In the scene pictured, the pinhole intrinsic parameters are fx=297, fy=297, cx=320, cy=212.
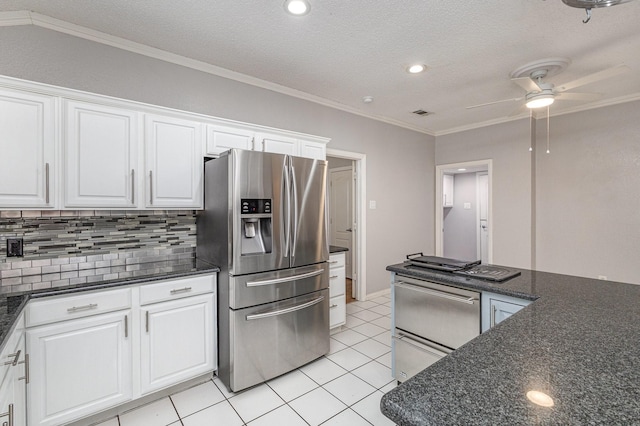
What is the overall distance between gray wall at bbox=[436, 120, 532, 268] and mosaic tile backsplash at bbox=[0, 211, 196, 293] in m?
4.38

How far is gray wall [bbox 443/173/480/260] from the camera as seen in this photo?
6656 millimetres

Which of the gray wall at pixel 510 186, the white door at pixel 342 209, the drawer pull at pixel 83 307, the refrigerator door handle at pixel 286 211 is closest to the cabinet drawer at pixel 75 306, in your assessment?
the drawer pull at pixel 83 307

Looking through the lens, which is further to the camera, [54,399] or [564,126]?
[564,126]

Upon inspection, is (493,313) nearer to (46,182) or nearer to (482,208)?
(46,182)

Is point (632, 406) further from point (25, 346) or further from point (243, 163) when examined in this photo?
point (25, 346)

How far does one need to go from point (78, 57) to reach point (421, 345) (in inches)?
131

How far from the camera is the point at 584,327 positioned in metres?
1.16

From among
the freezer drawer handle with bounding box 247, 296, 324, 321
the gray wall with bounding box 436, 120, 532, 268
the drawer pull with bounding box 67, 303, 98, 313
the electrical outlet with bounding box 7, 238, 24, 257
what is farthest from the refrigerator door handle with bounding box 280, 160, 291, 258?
the gray wall with bounding box 436, 120, 532, 268

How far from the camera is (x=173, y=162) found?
2377mm

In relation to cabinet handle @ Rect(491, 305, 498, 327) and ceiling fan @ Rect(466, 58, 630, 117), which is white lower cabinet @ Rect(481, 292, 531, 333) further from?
ceiling fan @ Rect(466, 58, 630, 117)

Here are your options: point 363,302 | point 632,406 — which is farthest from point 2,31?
point 363,302

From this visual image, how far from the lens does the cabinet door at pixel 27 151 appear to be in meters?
1.79

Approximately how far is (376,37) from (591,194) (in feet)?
12.2

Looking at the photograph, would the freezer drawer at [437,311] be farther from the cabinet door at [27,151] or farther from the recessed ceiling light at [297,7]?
the cabinet door at [27,151]
